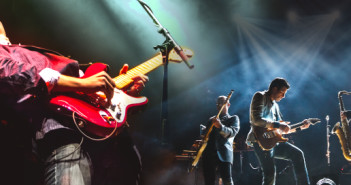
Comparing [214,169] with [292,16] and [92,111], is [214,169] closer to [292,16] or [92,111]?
[92,111]

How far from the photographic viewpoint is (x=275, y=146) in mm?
4137

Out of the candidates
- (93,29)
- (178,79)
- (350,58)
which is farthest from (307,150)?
(93,29)

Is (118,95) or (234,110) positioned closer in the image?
(118,95)

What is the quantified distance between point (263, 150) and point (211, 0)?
4848 mm

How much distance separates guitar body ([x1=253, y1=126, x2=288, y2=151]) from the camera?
395 centimetres

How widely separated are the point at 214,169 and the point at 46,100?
383 cm

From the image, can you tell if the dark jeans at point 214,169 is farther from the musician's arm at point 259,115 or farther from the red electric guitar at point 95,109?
the red electric guitar at point 95,109

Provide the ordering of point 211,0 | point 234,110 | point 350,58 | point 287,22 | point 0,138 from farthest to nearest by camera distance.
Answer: point 234,110, point 350,58, point 287,22, point 211,0, point 0,138

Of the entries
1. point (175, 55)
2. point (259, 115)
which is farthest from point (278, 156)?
point (175, 55)

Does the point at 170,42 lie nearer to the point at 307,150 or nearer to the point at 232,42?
the point at 232,42

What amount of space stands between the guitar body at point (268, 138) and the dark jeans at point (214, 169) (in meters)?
0.78

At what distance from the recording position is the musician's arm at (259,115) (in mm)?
3916

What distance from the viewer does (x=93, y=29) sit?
5172 mm

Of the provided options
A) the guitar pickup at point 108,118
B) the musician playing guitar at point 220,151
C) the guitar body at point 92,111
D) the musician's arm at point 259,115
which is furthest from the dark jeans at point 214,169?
the guitar pickup at point 108,118
